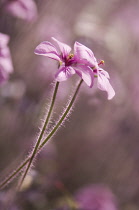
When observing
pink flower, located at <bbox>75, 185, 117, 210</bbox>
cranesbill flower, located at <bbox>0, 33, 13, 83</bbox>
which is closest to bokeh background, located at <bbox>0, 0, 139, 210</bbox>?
pink flower, located at <bbox>75, 185, 117, 210</bbox>

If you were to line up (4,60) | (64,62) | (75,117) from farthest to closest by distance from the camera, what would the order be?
(75,117) → (4,60) → (64,62)

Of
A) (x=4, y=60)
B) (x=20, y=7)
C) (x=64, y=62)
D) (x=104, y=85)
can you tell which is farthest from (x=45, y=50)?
(x=20, y=7)

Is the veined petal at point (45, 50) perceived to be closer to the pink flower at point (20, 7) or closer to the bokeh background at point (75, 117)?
the pink flower at point (20, 7)

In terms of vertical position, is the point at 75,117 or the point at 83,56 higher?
the point at 83,56

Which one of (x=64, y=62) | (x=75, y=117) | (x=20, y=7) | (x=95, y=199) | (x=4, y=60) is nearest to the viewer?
(x=64, y=62)

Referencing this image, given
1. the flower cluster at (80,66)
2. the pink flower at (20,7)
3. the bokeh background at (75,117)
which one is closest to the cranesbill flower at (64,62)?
the flower cluster at (80,66)

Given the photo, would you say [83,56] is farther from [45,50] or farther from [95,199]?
Result: [95,199]
